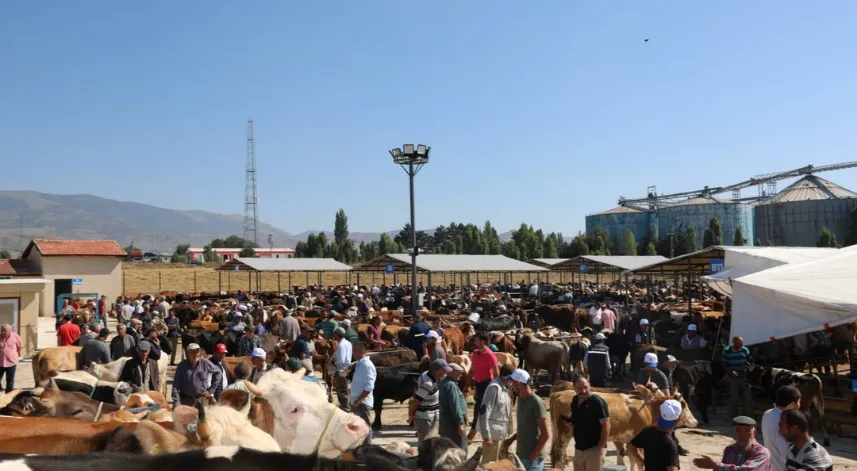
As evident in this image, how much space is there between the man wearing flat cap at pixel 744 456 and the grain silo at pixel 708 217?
113 metres

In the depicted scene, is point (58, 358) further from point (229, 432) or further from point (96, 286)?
point (96, 286)

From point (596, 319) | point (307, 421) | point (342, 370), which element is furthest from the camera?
point (596, 319)

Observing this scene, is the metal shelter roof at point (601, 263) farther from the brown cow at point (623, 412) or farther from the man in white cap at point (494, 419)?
the man in white cap at point (494, 419)

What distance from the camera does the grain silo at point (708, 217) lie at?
374 ft

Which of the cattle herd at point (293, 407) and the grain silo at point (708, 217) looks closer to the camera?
the cattle herd at point (293, 407)

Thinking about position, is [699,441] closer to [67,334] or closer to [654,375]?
[654,375]

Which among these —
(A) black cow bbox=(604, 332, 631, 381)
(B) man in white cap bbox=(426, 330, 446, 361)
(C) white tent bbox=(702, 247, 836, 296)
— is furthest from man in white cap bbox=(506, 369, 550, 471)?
(C) white tent bbox=(702, 247, 836, 296)

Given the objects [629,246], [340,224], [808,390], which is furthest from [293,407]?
[340,224]

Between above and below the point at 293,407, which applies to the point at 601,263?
above

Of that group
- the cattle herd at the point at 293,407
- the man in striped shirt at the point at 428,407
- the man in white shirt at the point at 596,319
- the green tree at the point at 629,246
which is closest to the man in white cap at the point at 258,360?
the cattle herd at the point at 293,407

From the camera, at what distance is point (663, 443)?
6.28 meters

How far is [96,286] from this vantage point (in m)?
37.1

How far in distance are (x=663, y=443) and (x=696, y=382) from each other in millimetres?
7219

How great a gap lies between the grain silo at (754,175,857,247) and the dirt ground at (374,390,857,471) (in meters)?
88.4
